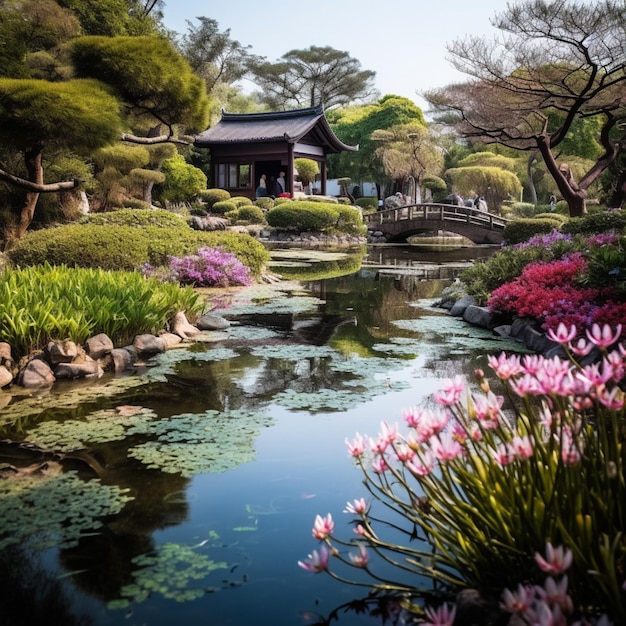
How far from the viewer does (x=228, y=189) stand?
1398 inches

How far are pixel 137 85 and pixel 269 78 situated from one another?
47186mm

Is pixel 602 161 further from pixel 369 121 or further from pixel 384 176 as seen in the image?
pixel 369 121

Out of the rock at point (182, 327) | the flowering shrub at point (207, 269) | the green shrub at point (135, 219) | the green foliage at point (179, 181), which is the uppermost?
the green foliage at point (179, 181)

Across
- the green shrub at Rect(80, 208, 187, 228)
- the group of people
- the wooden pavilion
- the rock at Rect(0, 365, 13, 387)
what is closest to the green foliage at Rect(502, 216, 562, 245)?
the green shrub at Rect(80, 208, 187, 228)

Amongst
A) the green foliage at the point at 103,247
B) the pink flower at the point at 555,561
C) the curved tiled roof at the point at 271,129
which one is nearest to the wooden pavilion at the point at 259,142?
the curved tiled roof at the point at 271,129

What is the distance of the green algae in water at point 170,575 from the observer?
252cm

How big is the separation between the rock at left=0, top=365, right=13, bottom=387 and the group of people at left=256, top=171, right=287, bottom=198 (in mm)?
29359

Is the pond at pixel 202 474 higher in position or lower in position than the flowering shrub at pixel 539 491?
lower

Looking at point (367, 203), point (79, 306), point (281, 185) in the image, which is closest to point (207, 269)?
point (79, 306)

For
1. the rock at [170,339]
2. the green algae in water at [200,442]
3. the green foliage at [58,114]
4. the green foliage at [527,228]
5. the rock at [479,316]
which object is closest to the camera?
the green algae in water at [200,442]

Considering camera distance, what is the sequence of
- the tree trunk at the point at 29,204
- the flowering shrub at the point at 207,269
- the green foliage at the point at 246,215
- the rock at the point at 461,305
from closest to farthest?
the rock at the point at 461,305
the flowering shrub at the point at 207,269
the tree trunk at the point at 29,204
the green foliage at the point at 246,215

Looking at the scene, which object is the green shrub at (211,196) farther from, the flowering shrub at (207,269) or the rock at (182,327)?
the rock at (182,327)

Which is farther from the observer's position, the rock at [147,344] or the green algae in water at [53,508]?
the rock at [147,344]

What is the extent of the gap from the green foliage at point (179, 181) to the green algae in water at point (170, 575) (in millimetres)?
27437
